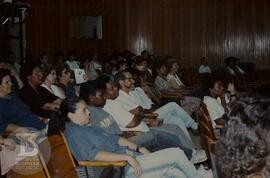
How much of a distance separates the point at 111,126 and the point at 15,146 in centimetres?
75

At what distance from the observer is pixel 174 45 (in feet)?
40.6

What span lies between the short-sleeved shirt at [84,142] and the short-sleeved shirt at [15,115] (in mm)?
909

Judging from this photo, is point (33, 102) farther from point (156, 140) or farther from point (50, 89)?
point (156, 140)

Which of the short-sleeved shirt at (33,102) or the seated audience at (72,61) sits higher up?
the seated audience at (72,61)

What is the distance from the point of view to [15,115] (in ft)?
13.0

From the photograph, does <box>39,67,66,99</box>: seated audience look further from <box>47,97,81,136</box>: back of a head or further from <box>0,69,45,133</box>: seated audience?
<box>47,97,81,136</box>: back of a head

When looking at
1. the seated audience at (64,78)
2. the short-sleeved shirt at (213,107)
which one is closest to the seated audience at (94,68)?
the seated audience at (64,78)

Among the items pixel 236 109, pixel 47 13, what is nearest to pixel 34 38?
pixel 47 13

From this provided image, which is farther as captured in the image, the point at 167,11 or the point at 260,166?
the point at 167,11

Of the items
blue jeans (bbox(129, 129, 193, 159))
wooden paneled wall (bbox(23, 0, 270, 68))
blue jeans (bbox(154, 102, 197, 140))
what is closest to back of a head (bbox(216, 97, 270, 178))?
blue jeans (bbox(129, 129, 193, 159))

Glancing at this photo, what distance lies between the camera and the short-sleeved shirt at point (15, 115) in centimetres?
381

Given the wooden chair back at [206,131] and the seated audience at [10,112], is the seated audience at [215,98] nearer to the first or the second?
the wooden chair back at [206,131]

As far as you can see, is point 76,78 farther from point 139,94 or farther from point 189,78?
point 189,78

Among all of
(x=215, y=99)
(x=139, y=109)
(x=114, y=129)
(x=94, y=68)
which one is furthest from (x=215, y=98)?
(x=94, y=68)
